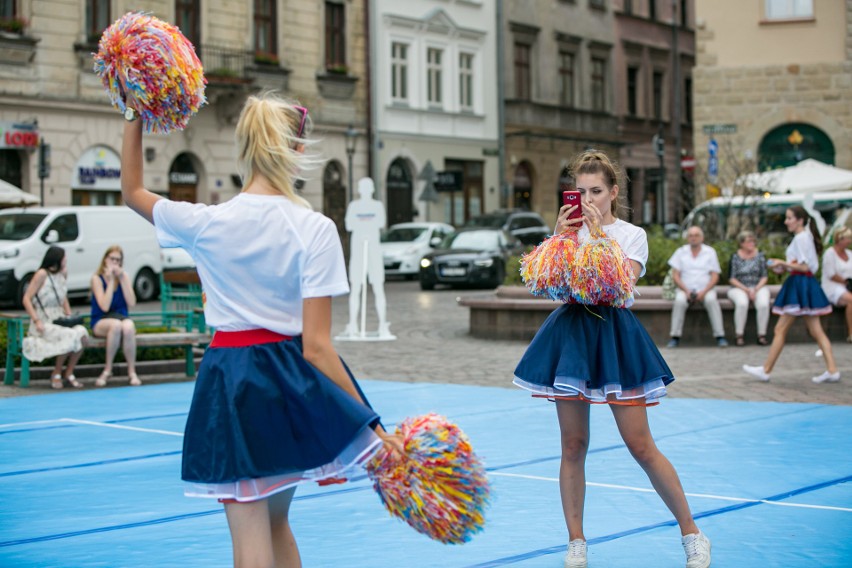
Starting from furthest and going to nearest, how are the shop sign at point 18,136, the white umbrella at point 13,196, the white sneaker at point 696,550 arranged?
the shop sign at point 18,136 < the white umbrella at point 13,196 < the white sneaker at point 696,550

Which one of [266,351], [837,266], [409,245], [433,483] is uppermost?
[409,245]

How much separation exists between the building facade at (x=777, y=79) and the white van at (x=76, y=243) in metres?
14.4

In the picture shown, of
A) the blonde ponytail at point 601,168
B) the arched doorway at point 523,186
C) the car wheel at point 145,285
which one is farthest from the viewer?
the arched doorway at point 523,186

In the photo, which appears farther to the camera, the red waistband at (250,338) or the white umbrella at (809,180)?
the white umbrella at (809,180)

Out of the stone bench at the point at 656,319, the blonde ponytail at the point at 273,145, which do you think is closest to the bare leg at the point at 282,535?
the blonde ponytail at the point at 273,145

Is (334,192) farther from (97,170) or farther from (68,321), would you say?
(68,321)

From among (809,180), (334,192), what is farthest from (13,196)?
(809,180)

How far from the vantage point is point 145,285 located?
93.5 feet

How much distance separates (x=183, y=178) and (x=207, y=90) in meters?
2.49

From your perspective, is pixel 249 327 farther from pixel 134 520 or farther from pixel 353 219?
pixel 353 219

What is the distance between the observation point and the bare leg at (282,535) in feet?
13.6

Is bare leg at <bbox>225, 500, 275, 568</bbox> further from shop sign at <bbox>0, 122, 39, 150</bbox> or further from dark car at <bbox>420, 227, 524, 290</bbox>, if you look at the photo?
shop sign at <bbox>0, 122, 39, 150</bbox>

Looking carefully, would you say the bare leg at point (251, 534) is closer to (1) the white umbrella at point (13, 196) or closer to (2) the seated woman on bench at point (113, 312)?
(2) the seated woman on bench at point (113, 312)

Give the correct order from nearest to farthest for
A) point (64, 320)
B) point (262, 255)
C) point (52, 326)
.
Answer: point (262, 255) → point (52, 326) → point (64, 320)
